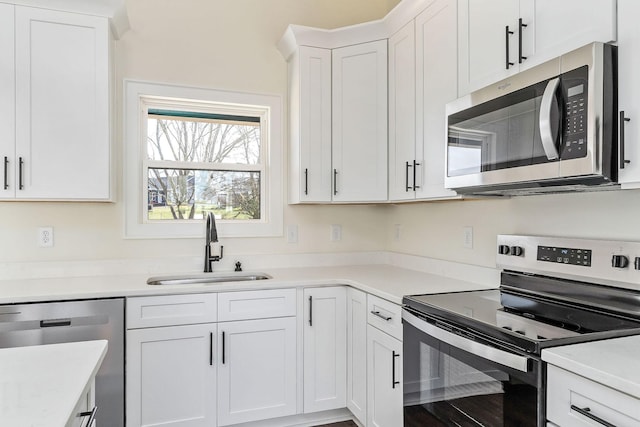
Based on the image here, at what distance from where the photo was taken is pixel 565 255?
1.65 meters

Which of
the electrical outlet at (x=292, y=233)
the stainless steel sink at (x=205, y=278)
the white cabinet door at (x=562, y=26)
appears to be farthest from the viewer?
the electrical outlet at (x=292, y=233)

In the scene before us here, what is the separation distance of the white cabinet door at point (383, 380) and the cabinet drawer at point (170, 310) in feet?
2.86

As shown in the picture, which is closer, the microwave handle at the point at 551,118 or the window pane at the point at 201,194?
the microwave handle at the point at 551,118

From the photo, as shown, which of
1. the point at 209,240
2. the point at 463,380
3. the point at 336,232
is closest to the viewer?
the point at 463,380

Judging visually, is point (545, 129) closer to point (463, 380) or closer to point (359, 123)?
point (463, 380)

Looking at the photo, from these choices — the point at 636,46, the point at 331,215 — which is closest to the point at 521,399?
the point at 636,46

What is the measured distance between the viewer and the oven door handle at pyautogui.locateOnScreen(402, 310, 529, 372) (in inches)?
47.0

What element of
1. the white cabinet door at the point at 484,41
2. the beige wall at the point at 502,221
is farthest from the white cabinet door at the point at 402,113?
the white cabinet door at the point at 484,41

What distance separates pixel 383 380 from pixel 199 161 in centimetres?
188

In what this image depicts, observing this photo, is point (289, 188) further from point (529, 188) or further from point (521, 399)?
point (521, 399)

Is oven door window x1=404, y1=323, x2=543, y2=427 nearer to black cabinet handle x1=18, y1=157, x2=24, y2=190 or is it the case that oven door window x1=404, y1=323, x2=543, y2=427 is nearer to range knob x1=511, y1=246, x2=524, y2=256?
range knob x1=511, y1=246, x2=524, y2=256

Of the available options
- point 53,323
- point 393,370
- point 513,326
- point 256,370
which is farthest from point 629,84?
point 53,323

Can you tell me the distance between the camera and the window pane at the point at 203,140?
9.26 ft

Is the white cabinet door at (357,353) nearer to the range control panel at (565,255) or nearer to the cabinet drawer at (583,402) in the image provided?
the range control panel at (565,255)
